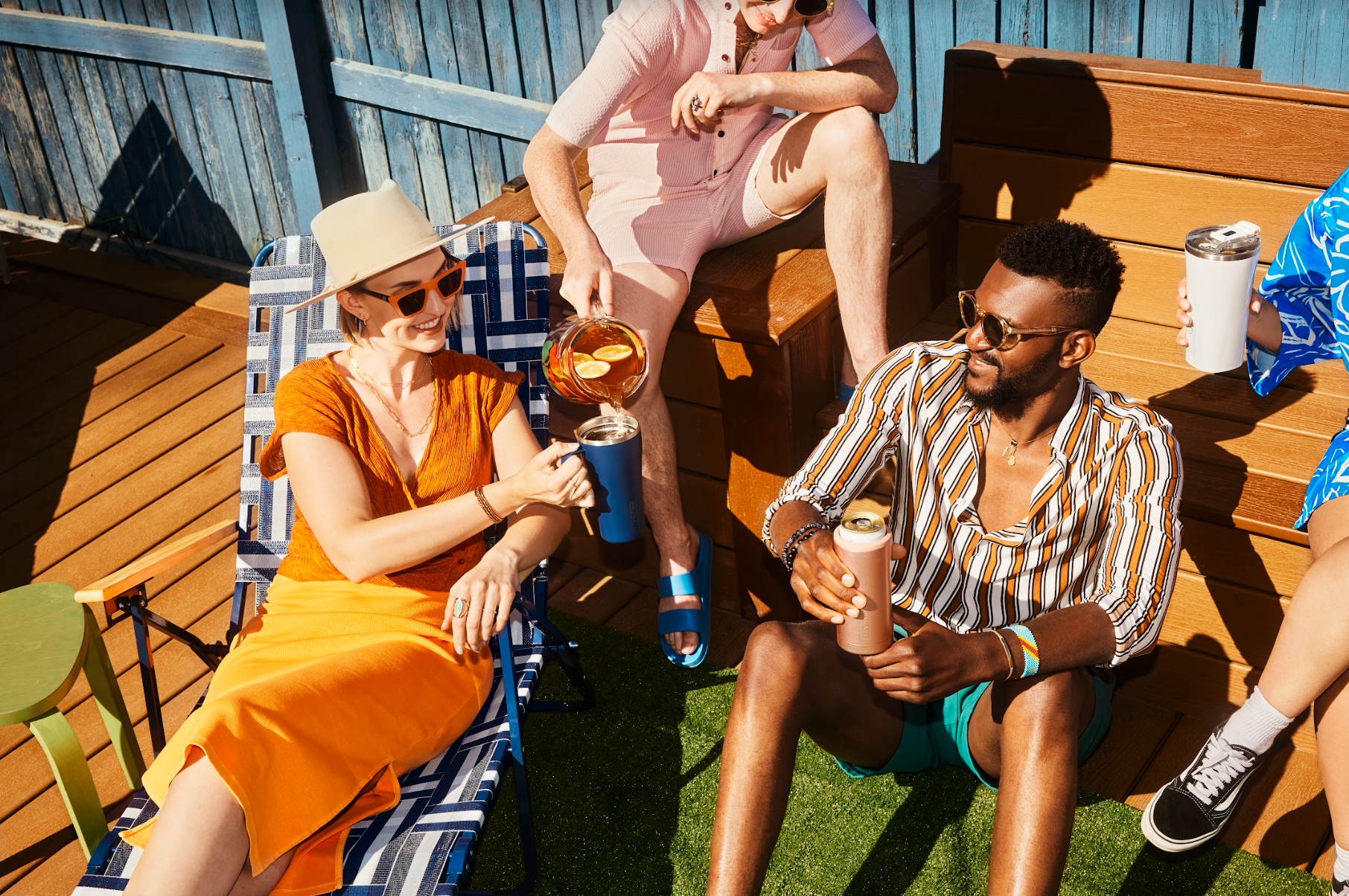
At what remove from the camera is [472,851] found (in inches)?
90.0

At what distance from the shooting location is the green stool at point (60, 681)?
8.21 ft

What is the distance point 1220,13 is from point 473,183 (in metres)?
3.17

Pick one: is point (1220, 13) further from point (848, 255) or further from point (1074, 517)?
point (1074, 517)

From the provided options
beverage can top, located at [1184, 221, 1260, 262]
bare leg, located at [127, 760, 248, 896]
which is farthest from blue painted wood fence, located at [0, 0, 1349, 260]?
bare leg, located at [127, 760, 248, 896]

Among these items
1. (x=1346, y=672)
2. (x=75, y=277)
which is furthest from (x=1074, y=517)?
(x=75, y=277)

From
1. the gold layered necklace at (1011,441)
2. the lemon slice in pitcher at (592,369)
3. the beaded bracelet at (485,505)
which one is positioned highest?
the lemon slice in pitcher at (592,369)

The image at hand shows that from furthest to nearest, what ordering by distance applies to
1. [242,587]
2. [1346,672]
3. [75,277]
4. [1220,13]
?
[75,277]
[1220,13]
[242,587]
[1346,672]

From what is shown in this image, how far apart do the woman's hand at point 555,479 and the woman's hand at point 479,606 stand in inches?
7.4

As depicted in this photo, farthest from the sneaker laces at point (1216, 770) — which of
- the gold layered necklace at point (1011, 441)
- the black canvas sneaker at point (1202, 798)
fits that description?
the gold layered necklace at point (1011, 441)

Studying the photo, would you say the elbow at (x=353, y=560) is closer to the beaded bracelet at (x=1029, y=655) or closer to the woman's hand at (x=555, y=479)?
the woman's hand at (x=555, y=479)

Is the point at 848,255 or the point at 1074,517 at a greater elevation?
the point at 848,255

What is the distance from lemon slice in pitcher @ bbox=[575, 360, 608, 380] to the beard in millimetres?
833

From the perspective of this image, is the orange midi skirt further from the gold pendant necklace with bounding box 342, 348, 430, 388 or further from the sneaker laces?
the sneaker laces

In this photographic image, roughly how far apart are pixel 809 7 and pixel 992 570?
1.51 metres
